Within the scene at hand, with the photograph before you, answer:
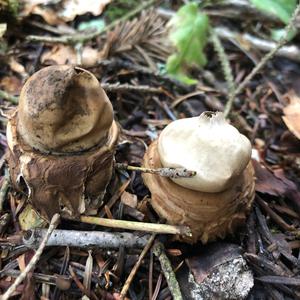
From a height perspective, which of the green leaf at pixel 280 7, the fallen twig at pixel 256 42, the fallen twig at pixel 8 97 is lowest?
the fallen twig at pixel 8 97

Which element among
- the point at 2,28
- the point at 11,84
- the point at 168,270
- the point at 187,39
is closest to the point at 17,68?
the point at 11,84

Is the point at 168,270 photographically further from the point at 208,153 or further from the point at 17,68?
the point at 17,68

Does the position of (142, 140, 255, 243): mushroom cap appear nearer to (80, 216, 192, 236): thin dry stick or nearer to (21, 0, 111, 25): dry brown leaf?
(80, 216, 192, 236): thin dry stick

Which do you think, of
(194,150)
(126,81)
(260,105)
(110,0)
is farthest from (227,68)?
(194,150)

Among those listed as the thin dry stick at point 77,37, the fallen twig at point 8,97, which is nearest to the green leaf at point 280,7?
the thin dry stick at point 77,37

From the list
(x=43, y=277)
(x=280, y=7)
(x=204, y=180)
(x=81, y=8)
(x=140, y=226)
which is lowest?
(x=43, y=277)

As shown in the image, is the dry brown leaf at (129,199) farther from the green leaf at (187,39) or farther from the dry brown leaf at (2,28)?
the dry brown leaf at (2,28)

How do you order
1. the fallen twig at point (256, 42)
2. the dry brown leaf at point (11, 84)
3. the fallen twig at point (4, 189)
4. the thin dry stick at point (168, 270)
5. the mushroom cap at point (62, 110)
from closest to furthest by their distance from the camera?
1. the mushroom cap at point (62, 110)
2. the thin dry stick at point (168, 270)
3. the fallen twig at point (4, 189)
4. the dry brown leaf at point (11, 84)
5. the fallen twig at point (256, 42)
